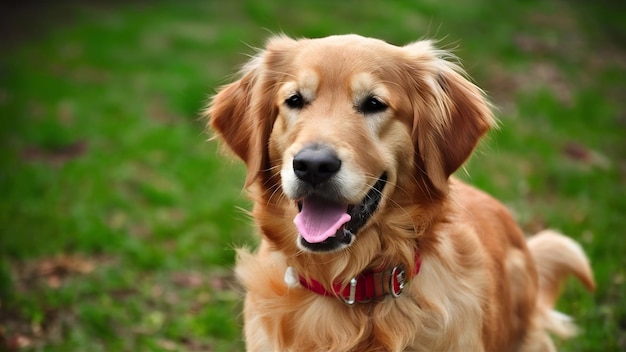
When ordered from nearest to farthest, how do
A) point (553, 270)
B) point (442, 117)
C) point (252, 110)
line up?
1. point (442, 117)
2. point (252, 110)
3. point (553, 270)

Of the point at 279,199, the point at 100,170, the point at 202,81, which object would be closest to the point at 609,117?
the point at 202,81

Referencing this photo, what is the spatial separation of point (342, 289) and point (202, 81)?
20.8ft

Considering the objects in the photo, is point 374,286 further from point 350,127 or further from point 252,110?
point 252,110

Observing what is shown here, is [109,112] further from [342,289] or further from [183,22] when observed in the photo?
[342,289]

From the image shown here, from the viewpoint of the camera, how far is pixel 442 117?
3312 millimetres

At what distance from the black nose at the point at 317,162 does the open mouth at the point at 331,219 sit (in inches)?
7.0

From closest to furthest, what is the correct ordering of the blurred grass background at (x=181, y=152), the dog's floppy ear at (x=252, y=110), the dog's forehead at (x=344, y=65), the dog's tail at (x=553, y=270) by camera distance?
the dog's forehead at (x=344, y=65) → the dog's floppy ear at (x=252, y=110) → the dog's tail at (x=553, y=270) → the blurred grass background at (x=181, y=152)

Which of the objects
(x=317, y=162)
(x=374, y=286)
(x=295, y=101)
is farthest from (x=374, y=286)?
(x=295, y=101)

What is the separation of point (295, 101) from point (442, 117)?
2.29ft

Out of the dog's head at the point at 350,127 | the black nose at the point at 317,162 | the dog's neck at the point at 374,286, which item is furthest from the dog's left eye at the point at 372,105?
the dog's neck at the point at 374,286

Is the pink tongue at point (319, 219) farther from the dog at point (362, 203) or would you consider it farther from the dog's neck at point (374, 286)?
the dog's neck at point (374, 286)

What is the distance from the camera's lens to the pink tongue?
2979 millimetres

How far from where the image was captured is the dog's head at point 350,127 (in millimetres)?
2982

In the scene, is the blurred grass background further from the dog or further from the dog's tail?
the dog
